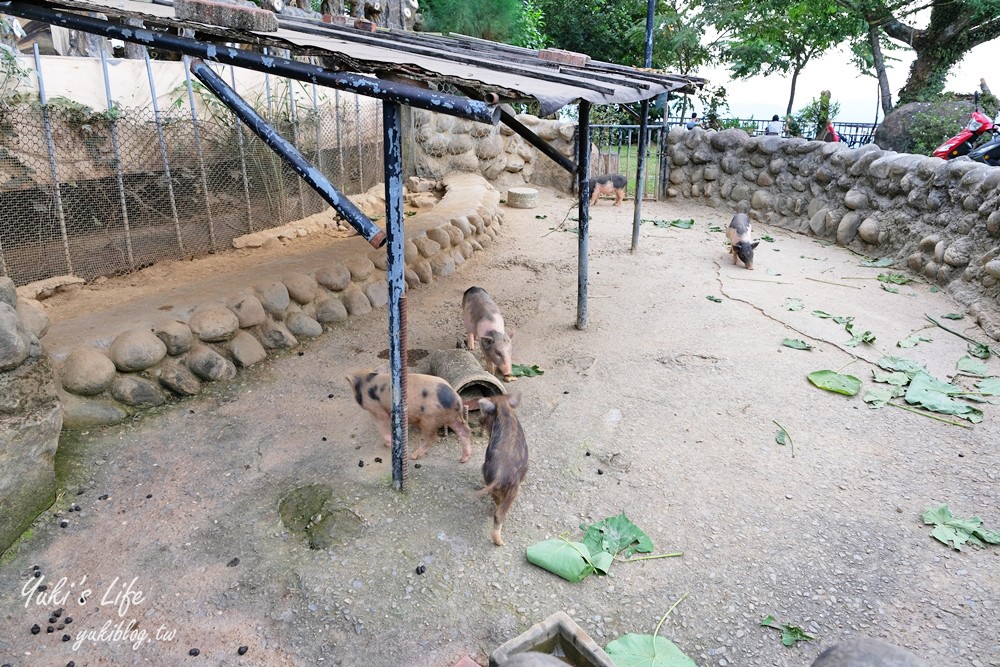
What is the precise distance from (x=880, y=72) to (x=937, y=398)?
16176 mm

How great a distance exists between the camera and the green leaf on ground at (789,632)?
3.03 meters

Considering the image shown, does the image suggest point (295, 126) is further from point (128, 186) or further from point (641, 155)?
point (641, 155)

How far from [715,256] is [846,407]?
14.8 ft

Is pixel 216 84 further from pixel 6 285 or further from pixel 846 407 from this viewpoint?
pixel 846 407

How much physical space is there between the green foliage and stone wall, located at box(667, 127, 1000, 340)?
595cm

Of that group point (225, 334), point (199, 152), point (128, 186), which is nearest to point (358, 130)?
point (199, 152)

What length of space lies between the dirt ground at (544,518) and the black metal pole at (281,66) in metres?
2.19

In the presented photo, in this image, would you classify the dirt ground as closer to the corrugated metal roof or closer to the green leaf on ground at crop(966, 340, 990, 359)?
the green leaf on ground at crop(966, 340, 990, 359)

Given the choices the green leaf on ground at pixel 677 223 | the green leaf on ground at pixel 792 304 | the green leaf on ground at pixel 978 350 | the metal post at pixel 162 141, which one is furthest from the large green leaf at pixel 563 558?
the green leaf on ground at pixel 677 223

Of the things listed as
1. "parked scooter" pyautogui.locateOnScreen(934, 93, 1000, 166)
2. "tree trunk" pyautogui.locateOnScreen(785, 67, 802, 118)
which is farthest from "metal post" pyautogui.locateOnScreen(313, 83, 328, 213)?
"tree trunk" pyautogui.locateOnScreen(785, 67, 802, 118)

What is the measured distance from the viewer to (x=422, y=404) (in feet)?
13.8

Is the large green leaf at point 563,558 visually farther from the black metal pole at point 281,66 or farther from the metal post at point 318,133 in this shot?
the metal post at point 318,133

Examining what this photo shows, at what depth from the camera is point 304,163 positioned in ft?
11.7

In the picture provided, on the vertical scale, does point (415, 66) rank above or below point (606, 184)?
above
